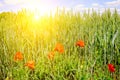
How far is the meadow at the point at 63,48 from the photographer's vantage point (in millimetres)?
3519

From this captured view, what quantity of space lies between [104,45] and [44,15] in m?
2.22

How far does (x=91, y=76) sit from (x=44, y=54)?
86 cm

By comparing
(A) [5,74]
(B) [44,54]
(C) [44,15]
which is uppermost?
(C) [44,15]

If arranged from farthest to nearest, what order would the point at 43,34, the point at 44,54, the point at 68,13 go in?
the point at 68,13
the point at 43,34
the point at 44,54

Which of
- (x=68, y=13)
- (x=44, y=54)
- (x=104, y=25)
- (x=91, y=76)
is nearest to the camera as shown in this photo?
(x=91, y=76)

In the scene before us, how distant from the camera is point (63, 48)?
12.8 ft

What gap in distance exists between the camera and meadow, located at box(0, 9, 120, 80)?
3519mm

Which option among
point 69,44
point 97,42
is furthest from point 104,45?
point 69,44

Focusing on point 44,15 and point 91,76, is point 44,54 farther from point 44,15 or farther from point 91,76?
point 44,15

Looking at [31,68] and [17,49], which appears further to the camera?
[17,49]

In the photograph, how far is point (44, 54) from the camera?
13.0ft

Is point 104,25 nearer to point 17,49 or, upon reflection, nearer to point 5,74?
point 17,49

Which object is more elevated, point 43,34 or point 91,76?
point 43,34


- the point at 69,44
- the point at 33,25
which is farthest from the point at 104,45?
the point at 33,25
